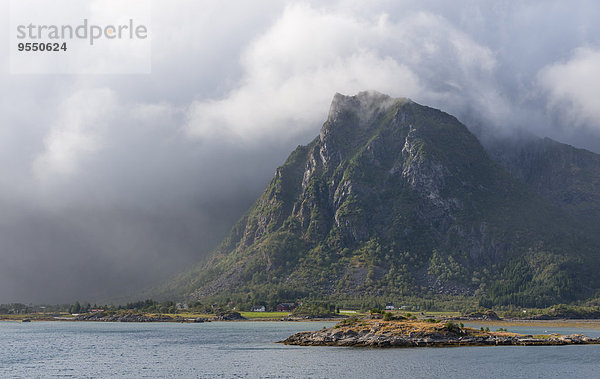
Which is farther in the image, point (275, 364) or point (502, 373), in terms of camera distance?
point (275, 364)

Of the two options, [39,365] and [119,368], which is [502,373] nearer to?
[119,368]

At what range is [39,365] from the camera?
18038cm

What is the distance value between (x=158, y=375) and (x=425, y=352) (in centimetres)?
8222

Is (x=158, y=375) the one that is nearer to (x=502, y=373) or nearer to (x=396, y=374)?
(x=396, y=374)

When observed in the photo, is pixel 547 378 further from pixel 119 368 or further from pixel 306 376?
pixel 119 368

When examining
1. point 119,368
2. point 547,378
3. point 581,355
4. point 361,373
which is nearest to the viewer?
point 547,378

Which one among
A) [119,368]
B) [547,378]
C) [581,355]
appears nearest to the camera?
[547,378]

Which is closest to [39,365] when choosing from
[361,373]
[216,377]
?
[216,377]

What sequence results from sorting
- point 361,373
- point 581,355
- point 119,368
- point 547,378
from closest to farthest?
point 547,378, point 361,373, point 119,368, point 581,355

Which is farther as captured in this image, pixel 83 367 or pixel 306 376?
pixel 83 367

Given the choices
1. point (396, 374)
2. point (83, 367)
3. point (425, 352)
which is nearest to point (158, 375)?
point (83, 367)

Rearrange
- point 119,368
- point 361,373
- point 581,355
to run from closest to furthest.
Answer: point 361,373, point 119,368, point 581,355

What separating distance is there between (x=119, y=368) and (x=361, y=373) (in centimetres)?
6664

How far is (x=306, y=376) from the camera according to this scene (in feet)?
490
